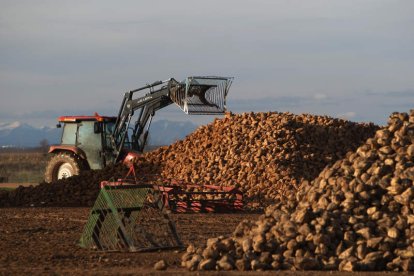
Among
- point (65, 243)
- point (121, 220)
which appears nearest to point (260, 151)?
point (65, 243)

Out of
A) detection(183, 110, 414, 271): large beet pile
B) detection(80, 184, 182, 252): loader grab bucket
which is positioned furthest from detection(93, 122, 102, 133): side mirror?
detection(183, 110, 414, 271): large beet pile

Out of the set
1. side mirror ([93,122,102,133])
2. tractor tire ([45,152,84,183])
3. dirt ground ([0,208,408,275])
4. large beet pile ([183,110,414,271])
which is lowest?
dirt ground ([0,208,408,275])

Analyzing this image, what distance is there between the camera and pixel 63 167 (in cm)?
2703

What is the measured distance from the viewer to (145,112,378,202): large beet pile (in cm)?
2317

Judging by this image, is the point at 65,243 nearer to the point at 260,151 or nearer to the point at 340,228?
the point at 340,228

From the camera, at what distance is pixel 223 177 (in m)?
23.5

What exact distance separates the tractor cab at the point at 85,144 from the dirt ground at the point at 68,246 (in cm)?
490

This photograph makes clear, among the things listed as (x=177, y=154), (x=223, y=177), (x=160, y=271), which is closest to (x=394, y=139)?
(x=160, y=271)

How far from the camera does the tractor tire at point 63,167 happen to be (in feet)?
86.6

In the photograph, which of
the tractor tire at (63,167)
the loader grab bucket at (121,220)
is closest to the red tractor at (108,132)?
the tractor tire at (63,167)

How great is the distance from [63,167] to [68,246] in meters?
13.0

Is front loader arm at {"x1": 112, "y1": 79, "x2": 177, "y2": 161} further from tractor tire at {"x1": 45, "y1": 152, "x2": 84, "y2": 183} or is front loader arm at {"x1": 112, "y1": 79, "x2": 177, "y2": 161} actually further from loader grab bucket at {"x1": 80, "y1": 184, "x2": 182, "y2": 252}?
loader grab bucket at {"x1": 80, "y1": 184, "x2": 182, "y2": 252}

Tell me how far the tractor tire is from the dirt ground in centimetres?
477

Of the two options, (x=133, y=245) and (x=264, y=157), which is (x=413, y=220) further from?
(x=264, y=157)
